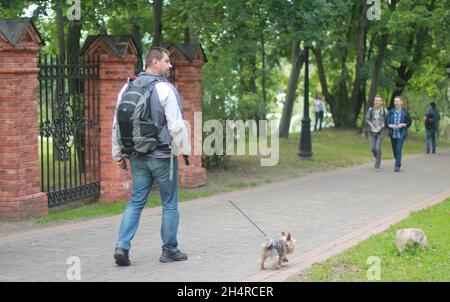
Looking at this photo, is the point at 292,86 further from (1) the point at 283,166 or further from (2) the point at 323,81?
(1) the point at 283,166

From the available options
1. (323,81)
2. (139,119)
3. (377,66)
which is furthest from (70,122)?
(323,81)

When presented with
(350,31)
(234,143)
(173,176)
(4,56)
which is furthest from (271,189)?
(350,31)

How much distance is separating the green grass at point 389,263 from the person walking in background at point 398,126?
28.0 feet

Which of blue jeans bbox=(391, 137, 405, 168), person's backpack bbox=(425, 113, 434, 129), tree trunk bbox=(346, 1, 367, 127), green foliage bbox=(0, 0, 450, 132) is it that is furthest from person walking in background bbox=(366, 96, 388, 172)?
tree trunk bbox=(346, 1, 367, 127)

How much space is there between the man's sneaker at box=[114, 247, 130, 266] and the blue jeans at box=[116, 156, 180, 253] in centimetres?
4

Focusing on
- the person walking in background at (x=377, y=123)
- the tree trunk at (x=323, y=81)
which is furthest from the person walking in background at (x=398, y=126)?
the tree trunk at (x=323, y=81)

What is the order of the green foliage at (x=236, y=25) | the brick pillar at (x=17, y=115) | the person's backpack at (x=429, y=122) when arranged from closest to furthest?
1. the brick pillar at (x=17, y=115)
2. the green foliage at (x=236, y=25)
3. the person's backpack at (x=429, y=122)

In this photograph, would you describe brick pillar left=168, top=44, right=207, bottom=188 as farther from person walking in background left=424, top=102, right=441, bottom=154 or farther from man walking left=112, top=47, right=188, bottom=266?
person walking in background left=424, top=102, right=441, bottom=154

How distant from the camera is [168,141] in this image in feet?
24.1

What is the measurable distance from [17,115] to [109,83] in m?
2.18

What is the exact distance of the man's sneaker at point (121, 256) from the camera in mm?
7387

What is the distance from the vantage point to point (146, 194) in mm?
7512

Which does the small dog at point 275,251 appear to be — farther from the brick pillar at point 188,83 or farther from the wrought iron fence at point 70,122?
the brick pillar at point 188,83
